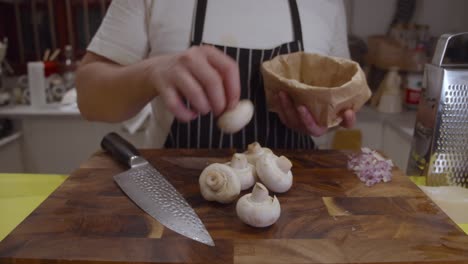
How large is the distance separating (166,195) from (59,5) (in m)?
1.76

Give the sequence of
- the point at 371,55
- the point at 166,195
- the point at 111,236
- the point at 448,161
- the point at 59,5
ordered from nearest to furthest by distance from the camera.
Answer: the point at 111,236
the point at 166,195
the point at 448,161
the point at 371,55
the point at 59,5

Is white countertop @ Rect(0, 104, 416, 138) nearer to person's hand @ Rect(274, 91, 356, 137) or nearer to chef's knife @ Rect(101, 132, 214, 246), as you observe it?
person's hand @ Rect(274, 91, 356, 137)

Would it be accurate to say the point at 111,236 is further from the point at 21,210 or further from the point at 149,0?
the point at 149,0

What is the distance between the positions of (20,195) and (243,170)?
1.55ft

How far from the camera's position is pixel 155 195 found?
70 cm

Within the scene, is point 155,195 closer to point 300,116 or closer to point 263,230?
point 263,230

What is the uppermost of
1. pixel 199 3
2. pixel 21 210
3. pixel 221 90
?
pixel 199 3

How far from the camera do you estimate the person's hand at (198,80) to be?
1.89 ft

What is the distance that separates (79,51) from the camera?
2.21m

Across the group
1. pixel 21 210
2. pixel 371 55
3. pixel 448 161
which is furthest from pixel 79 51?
pixel 448 161

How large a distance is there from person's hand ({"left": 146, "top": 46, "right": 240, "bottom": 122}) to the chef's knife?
0.15 metres

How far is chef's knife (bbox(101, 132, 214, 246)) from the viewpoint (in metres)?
0.61

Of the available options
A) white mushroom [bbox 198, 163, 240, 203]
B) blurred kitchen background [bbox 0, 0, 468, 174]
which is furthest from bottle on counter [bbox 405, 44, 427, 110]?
white mushroom [bbox 198, 163, 240, 203]

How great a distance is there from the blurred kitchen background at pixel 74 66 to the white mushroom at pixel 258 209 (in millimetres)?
1037
